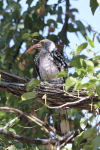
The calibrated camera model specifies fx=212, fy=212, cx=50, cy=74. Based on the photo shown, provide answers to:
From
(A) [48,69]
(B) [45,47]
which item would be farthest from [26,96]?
(B) [45,47]

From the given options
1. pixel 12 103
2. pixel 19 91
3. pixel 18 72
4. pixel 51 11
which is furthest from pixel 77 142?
pixel 51 11

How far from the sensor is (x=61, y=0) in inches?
160

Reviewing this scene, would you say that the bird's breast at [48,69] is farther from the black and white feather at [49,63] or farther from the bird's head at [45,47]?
the bird's head at [45,47]

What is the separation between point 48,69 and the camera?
3.31 m

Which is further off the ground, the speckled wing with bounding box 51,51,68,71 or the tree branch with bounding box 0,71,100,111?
the speckled wing with bounding box 51,51,68,71

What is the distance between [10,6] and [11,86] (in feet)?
6.78

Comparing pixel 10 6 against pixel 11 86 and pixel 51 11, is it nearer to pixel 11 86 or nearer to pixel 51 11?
pixel 51 11

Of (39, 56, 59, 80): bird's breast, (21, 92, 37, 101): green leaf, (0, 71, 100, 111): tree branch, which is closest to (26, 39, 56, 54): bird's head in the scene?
(39, 56, 59, 80): bird's breast

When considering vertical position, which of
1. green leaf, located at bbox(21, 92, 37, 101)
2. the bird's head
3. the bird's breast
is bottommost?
green leaf, located at bbox(21, 92, 37, 101)

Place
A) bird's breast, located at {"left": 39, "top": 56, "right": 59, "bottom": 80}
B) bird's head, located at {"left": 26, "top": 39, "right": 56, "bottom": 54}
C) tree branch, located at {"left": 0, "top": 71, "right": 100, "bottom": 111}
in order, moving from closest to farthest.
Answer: tree branch, located at {"left": 0, "top": 71, "right": 100, "bottom": 111}, bird's breast, located at {"left": 39, "top": 56, "right": 59, "bottom": 80}, bird's head, located at {"left": 26, "top": 39, "right": 56, "bottom": 54}

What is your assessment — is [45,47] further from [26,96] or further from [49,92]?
[26,96]

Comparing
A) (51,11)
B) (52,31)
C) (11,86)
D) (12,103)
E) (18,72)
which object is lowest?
(12,103)

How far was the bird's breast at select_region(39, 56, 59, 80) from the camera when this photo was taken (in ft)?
10.8

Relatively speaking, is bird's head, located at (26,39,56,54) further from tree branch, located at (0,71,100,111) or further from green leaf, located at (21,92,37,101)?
green leaf, located at (21,92,37,101)
